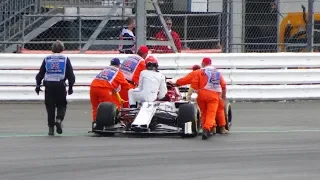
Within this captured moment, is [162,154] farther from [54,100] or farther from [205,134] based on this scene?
[54,100]

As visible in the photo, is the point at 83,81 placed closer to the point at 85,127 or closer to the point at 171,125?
the point at 85,127

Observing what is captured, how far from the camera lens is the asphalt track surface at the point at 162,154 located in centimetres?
1035

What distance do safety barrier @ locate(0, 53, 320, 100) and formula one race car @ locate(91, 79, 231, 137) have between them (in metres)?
4.90

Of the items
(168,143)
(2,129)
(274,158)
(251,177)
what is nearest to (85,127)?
(2,129)

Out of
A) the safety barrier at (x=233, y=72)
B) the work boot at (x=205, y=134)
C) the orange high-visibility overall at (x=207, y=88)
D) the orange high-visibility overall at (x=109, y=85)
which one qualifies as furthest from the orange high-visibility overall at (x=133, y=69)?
the safety barrier at (x=233, y=72)

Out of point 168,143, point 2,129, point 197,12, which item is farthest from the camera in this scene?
point 197,12

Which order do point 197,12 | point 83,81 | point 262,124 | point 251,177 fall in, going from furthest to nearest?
point 197,12 < point 83,81 < point 262,124 < point 251,177

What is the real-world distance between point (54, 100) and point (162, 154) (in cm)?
302

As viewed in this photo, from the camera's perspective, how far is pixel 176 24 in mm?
21562

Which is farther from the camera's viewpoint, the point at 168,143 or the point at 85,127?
the point at 85,127

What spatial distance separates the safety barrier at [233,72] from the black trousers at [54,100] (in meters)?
4.79

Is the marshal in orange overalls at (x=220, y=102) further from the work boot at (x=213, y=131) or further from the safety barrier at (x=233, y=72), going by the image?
the safety barrier at (x=233, y=72)

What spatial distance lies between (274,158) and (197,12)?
9873 millimetres

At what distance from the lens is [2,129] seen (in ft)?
49.8
